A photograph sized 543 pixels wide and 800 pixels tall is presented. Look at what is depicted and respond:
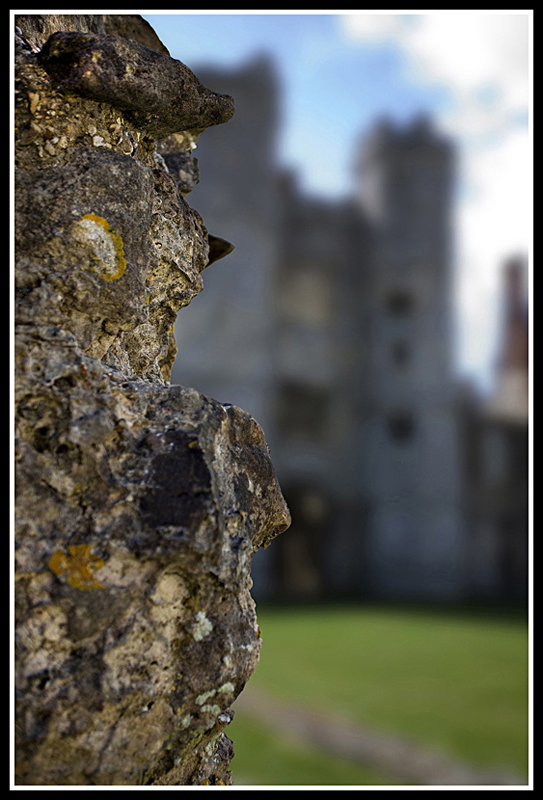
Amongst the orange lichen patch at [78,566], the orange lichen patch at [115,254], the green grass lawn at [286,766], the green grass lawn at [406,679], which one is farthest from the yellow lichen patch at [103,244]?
the green grass lawn at [406,679]

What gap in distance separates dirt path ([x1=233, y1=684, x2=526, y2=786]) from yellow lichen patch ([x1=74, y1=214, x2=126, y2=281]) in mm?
3859

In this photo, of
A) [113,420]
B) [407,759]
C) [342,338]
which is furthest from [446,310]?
[113,420]

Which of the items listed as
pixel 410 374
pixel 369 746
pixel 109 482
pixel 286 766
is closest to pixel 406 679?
pixel 369 746

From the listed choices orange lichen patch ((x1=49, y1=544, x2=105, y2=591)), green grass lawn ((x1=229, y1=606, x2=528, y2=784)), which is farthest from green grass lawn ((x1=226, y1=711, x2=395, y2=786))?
orange lichen patch ((x1=49, y1=544, x2=105, y2=591))

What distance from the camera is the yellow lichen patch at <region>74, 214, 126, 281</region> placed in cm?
124

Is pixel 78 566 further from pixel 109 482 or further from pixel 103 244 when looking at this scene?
pixel 103 244

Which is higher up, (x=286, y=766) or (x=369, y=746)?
(x=286, y=766)

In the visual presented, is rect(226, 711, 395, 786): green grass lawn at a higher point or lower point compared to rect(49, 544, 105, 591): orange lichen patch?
lower

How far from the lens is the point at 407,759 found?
462cm

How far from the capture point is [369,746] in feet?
16.0

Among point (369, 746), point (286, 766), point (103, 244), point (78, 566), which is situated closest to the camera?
point (78, 566)

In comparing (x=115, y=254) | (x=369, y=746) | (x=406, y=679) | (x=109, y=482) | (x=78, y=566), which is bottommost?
(x=406, y=679)

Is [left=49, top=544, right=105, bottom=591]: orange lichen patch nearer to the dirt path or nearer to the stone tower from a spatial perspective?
the dirt path

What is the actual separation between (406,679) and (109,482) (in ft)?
20.9
